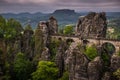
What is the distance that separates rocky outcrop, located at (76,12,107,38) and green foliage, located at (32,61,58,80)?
2721 cm

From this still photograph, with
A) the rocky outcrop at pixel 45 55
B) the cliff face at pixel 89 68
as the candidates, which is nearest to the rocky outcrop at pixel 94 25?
the rocky outcrop at pixel 45 55

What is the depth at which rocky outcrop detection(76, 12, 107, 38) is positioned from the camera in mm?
93062

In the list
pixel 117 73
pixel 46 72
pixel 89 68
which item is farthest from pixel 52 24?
pixel 117 73

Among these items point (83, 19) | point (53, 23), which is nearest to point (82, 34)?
point (83, 19)

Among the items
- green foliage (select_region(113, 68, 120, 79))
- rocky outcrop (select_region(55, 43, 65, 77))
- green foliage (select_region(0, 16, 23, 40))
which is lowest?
rocky outcrop (select_region(55, 43, 65, 77))

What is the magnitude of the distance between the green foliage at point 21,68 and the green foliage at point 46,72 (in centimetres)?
548

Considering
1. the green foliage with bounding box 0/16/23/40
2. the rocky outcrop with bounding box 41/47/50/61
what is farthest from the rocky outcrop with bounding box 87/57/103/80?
the green foliage with bounding box 0/16/23/40

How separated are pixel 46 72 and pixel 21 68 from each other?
936 cm

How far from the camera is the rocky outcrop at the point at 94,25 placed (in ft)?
305

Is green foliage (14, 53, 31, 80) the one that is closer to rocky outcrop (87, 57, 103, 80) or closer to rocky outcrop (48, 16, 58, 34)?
rocky outcrop (48, 16, 58, 34)

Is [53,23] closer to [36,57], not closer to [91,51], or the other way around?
[36,57]

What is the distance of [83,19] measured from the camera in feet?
318

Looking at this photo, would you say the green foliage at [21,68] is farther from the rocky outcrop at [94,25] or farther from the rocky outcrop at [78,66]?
the rocky outcrop at [94,25]

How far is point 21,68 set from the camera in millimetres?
76938
